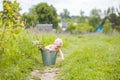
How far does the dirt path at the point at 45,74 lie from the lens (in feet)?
19.1

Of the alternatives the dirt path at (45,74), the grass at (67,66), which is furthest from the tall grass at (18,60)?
the dirt path at (45,74)

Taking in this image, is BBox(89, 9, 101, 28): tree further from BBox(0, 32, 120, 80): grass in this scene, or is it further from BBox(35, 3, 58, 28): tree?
BBox(0, 32, 120, 80): grass

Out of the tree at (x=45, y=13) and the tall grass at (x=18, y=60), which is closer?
the tall grass at (x=18, y=60)

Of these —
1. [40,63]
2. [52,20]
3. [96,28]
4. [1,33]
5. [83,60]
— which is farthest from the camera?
[96,28]

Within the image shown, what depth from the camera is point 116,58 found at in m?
6.79

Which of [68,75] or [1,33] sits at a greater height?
[1,33]

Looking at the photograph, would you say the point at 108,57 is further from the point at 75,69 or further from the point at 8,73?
the point at 8,73

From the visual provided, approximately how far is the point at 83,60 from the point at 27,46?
6.84 ft

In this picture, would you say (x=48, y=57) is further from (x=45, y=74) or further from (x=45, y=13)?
(x=45, y=13)

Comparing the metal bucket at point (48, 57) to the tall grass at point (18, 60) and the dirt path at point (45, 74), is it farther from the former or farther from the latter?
the dirt path at point (45, 74)

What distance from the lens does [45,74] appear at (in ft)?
20.4

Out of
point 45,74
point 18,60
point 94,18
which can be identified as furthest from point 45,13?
point 45,74

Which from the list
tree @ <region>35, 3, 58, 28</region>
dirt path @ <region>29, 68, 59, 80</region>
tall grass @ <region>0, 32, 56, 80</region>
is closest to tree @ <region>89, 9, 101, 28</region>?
tree @ <region>35, 3, 58, 28</region>

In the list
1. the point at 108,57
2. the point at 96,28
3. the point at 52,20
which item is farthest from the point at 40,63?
the point at 96,28
